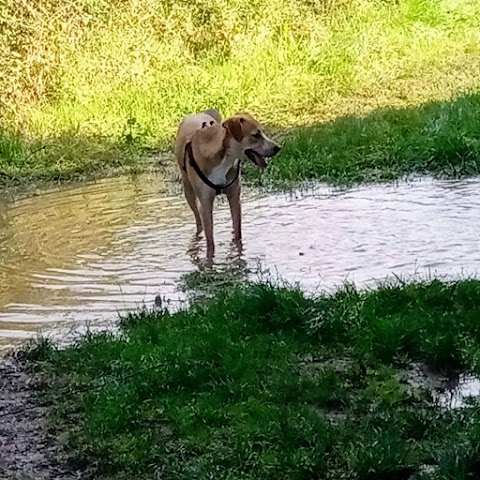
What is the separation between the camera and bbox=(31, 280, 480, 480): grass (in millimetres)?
3869

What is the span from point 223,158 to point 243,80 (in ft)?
20.4

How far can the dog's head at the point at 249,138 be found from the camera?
293 inches

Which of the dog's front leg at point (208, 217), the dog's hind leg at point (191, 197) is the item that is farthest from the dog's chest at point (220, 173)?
the dog's hind leg at point (191, 197)

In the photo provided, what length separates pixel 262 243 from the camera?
24.3 ft

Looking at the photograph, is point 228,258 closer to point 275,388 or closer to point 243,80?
point 275,388

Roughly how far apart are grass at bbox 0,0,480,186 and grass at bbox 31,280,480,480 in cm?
375

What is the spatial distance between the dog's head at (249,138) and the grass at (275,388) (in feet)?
6.15

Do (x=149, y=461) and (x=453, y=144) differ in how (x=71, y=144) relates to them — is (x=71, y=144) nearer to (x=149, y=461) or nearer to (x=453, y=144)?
(x=453, y=144)

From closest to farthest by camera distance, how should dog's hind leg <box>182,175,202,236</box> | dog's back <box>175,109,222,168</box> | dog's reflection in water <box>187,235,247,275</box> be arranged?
1. dog's reflection in water <box>187,235,247,275</box>
2. dog's back <box>175,109,222,168</box>
3. dog's hind leg <box>182,175,202,236</box>

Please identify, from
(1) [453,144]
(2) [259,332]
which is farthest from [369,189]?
(2) [259,332]

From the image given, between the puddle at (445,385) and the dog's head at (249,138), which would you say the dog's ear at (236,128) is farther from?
the puddle at (445,385)

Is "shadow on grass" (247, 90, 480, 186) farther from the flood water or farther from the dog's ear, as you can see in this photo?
the dog's ear

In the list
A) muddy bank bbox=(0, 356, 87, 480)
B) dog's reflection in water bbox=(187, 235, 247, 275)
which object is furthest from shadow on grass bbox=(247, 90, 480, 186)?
muddy bank bbox=(0, 356, 87, 480)

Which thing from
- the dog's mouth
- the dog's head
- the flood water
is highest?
the dog's head
